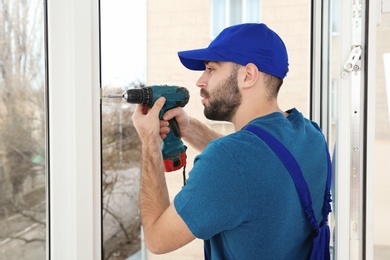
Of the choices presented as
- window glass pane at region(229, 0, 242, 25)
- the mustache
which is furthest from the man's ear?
window glass pane at region(229, 0, 242, 25)

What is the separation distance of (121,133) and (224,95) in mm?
1084

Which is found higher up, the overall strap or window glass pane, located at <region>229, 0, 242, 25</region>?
window glass pane, located at <region>229, 0, 242, 25</region>

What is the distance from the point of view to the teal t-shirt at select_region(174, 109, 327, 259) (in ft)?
3.00

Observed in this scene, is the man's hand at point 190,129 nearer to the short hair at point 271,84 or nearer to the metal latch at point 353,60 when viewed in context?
the short hair at point 271,84

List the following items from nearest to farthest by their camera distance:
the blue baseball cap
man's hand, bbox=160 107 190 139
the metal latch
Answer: the metal latch
the blue baseball cap
man's hand, bbox=160 107 190 139

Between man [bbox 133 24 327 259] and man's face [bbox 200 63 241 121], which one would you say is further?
man's face [bbox 200 63 241 121]

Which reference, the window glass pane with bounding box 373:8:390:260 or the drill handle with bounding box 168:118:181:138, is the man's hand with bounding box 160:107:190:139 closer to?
the drill handle with bounding box 168:118:181:138

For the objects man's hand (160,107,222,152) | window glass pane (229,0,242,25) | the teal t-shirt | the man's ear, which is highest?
window glass pane (229,0,242,25)

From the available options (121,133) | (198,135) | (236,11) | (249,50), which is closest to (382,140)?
(249,50)

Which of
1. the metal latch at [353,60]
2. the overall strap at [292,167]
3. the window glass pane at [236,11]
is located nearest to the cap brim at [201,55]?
the overall strap at [292,167]

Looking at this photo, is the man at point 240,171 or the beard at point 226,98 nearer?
the man at point 240,171

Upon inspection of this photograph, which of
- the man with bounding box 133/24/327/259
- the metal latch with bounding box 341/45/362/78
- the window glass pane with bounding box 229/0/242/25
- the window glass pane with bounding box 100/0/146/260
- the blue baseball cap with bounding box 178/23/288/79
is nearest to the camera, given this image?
the metal latch with bounding box 341/45/362/78

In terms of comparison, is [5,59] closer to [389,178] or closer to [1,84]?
[1,84]

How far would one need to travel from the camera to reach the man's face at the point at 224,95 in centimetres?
112
